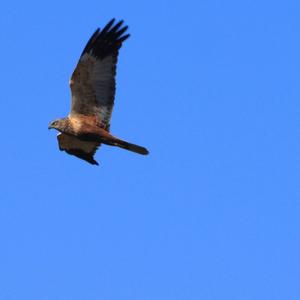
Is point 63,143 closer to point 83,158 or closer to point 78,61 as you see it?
point 83,158

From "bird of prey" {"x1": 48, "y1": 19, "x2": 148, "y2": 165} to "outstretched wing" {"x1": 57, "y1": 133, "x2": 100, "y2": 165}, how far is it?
110cm

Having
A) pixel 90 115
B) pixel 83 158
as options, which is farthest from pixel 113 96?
pixel 83 158

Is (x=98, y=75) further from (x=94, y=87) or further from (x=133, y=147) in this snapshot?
(x=133, y=147)

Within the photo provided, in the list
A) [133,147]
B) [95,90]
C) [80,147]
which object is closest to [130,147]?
[133,147]

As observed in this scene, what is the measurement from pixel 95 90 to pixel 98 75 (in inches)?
15.1

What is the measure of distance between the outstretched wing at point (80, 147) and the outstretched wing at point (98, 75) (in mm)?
1543

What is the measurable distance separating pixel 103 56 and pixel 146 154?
246 cm

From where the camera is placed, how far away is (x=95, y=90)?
24.4 metres

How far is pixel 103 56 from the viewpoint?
79.3 ft

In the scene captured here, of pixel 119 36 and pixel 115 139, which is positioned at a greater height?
pixel 119 36

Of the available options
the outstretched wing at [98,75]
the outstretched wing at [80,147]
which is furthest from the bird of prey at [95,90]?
the outstretched wing at [80,147]

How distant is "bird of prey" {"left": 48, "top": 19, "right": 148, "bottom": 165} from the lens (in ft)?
79.2

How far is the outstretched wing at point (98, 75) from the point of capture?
950 inches

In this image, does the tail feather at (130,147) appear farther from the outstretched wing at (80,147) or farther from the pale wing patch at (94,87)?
the outstretched wing at (80,147)
